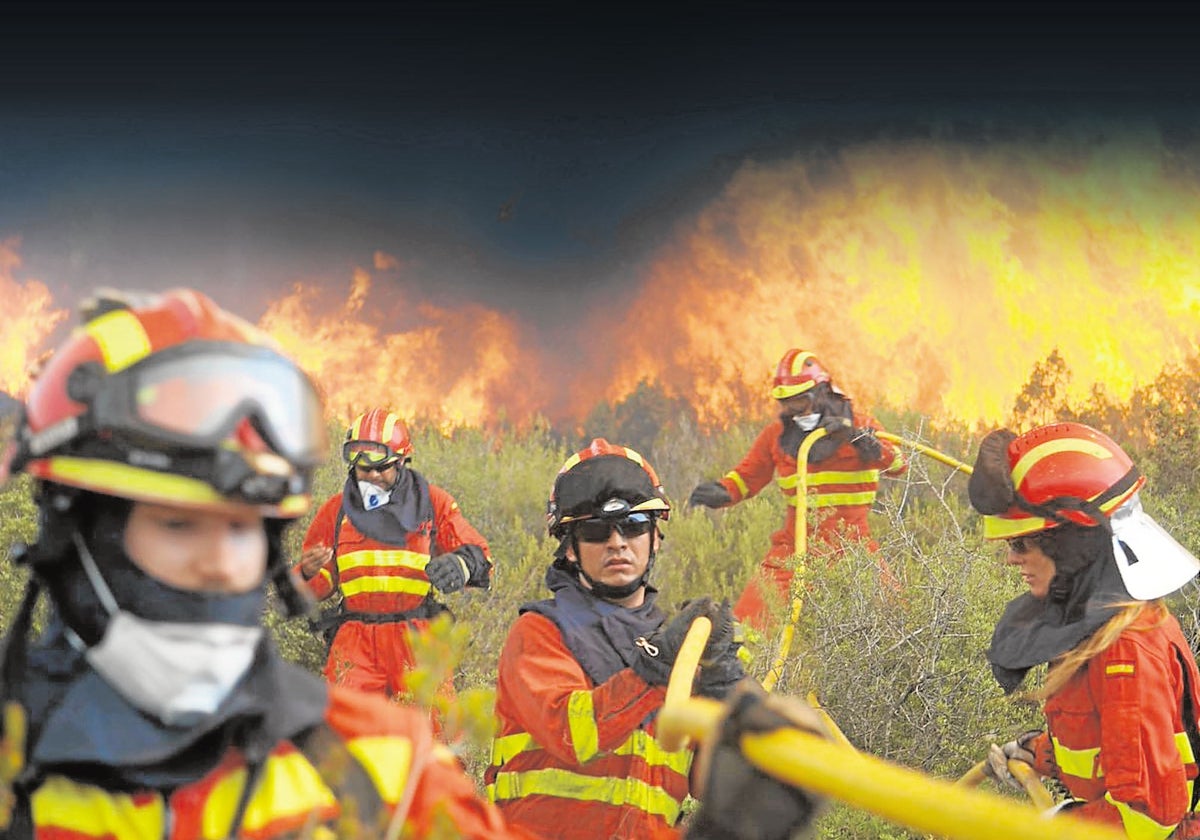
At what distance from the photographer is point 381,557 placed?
7348 mm

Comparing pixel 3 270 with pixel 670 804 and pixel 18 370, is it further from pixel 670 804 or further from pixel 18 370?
pixel 670 804

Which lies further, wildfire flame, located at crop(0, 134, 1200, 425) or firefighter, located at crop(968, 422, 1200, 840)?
wildfire flame, located at crop(0, 134, 1200, 425)

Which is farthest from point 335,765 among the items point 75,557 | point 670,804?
point 670,804

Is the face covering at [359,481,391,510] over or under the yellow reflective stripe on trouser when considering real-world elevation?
over

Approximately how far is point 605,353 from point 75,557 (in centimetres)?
1410

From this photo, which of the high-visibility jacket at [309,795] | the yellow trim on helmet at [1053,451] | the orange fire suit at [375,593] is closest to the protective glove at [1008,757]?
the yellow trim on helmet at [1053,451]

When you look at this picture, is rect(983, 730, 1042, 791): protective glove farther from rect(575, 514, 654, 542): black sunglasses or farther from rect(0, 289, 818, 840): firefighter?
rect(0, 289, 818, 840): firefighter

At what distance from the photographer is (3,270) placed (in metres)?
15.0

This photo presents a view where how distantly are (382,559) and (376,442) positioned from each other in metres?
0.67

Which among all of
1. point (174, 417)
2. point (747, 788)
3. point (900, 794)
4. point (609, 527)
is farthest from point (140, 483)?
point (609, 527)

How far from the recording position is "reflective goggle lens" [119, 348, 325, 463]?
1.97m

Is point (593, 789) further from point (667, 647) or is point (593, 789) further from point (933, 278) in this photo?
point (933, 278)

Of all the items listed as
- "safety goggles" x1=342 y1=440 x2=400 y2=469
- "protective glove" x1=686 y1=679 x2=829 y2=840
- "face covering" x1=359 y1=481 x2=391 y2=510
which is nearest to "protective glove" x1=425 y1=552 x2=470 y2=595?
"face covering" x1=359 y1=481 x2=391 y2=510

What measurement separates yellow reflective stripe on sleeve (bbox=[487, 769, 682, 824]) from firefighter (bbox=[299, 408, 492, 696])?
10.3 ft
